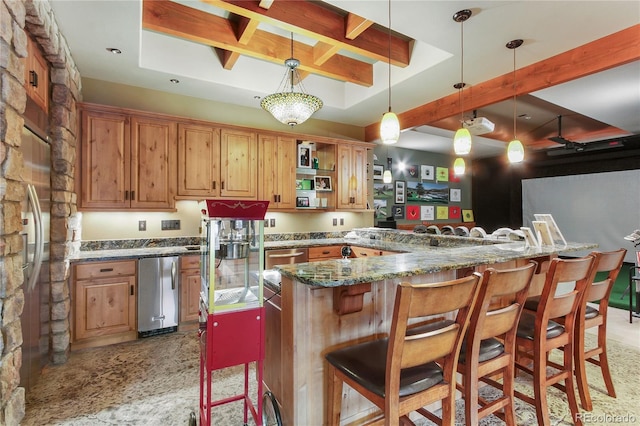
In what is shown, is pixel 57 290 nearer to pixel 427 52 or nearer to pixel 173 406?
pixel 173 406

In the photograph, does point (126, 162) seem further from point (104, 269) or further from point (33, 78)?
point (33, 78)

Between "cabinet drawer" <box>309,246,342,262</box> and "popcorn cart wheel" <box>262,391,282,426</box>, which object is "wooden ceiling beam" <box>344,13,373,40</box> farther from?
"popcorn cart wheel" <box>262,391,282,426</box>

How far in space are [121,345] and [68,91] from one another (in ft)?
8.29

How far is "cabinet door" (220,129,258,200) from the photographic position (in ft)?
13.8

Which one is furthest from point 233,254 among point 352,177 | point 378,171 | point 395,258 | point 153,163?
point 378,171

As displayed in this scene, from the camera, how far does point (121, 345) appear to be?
3215 millimetres

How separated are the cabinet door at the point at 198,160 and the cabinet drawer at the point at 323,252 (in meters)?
1.53

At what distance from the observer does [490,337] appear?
1556 millimetres

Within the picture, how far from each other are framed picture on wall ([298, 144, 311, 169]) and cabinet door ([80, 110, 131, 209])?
2.28 metres

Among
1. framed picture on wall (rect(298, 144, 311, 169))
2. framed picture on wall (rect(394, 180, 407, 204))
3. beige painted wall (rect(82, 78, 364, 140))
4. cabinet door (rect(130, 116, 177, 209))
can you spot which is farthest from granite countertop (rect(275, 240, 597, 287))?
framed picture on wall (rect(394, 180, 407, 204))

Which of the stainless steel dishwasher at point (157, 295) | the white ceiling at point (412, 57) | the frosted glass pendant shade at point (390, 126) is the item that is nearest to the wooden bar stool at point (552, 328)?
the frosted glass pendant shade at point (390, 126)

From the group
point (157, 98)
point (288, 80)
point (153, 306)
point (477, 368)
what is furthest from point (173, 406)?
point (288, 80)

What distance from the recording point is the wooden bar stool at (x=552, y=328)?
1.75 metres

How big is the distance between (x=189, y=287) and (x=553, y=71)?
4.43 metres
